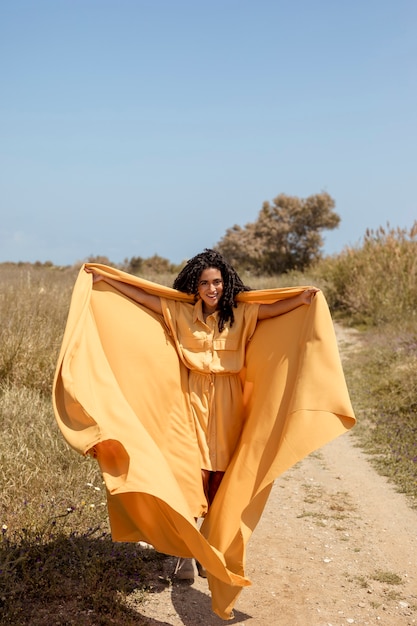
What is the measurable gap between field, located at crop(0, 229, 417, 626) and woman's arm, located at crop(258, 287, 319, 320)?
1856mm

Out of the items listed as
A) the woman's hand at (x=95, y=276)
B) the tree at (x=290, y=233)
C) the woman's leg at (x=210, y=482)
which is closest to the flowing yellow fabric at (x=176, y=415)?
the woman's hand at (x=95, y=276)

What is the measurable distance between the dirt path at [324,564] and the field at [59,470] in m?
0.30

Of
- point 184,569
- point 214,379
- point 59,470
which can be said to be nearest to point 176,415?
point 214,379

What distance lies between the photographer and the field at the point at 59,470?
4.03 metres

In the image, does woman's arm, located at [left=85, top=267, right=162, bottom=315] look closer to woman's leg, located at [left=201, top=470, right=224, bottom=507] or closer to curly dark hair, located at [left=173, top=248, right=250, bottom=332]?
curly dark hair, located at [left=173, top=248, right=250, bottom=332]

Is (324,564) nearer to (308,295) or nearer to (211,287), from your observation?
(308,295)

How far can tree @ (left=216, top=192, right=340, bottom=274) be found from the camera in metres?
29.6

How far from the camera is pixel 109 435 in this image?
11.6 ft

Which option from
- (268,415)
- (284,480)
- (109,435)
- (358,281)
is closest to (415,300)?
(358,281)

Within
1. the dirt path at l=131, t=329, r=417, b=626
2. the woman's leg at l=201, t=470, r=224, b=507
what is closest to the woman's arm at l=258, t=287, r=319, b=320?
the woman's leg at l=201, t=470, r=224, b=507

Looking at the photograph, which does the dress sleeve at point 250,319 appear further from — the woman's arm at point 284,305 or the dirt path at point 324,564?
the dirt path at point 324,564

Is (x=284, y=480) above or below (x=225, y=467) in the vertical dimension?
below

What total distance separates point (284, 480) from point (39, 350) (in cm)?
303

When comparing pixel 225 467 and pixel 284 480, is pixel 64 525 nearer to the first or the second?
pixel 225 467
